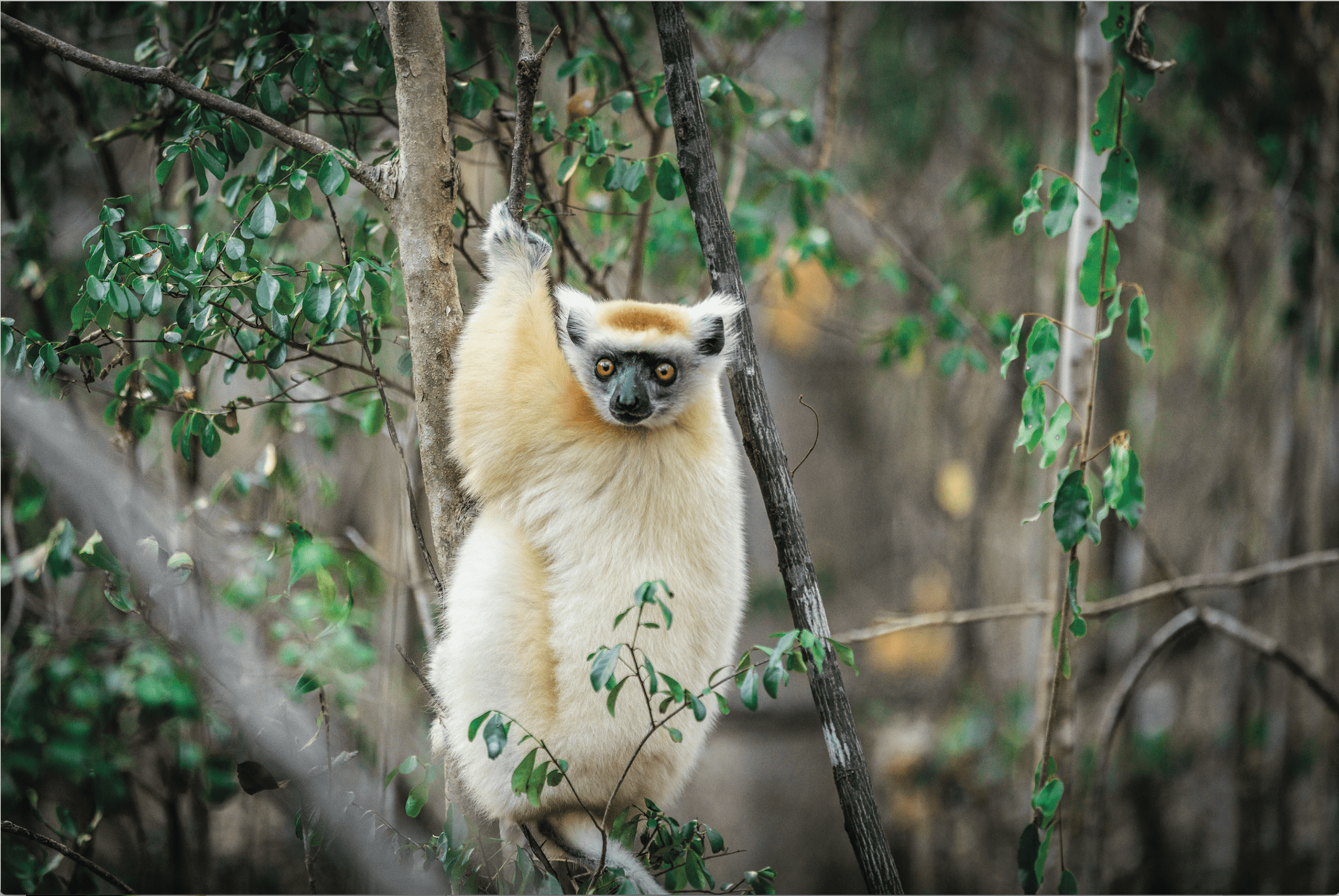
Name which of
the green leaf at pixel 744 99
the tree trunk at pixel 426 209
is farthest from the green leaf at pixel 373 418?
the green leaf at pixel 744 99

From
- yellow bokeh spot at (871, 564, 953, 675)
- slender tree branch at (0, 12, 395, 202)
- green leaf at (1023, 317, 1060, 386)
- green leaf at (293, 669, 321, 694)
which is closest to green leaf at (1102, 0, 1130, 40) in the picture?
green leaf at (1023, 317, 1060, 386)

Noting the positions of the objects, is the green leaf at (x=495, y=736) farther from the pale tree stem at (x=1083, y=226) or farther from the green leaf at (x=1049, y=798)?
the pale tree stem at (x=1083, y=226)

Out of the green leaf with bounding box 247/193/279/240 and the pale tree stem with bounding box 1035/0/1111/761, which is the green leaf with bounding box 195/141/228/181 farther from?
the pale tree stem with bounding box 1035/0/1111/761

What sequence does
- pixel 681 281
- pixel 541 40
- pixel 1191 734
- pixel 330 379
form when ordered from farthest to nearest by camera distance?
pixel 1191 734, pixel 330 379, pixel 681 281, pixel 541 40

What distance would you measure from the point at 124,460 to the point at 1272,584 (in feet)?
22.1

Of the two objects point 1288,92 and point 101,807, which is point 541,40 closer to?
point 101,807

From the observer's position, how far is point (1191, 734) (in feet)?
25.4

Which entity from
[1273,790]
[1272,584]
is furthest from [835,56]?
[1273,790]

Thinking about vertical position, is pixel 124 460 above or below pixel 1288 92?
below

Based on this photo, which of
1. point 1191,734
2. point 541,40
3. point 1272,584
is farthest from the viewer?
point 1191,734

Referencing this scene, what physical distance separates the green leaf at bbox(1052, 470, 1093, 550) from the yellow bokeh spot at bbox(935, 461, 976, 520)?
23.1 ft

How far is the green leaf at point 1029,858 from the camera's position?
238cm

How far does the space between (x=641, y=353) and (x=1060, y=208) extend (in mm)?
1249

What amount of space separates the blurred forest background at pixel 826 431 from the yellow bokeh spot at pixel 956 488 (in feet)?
0.15
